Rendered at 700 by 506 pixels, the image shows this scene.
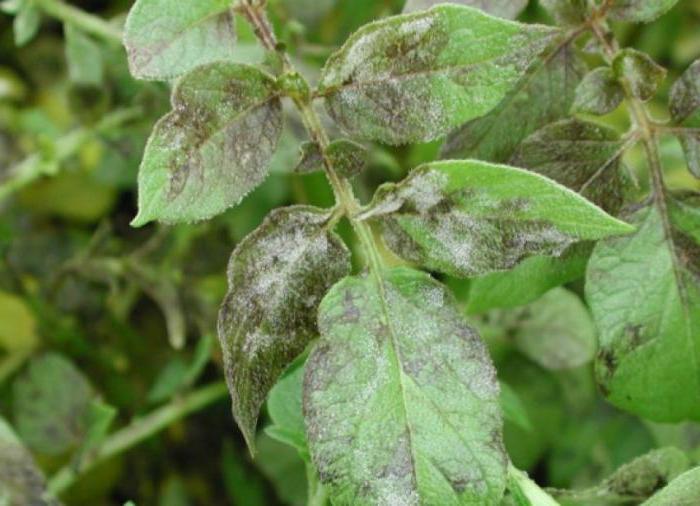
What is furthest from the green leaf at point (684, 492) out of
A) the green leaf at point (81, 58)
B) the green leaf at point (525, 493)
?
the green leaf at point (81, 58)

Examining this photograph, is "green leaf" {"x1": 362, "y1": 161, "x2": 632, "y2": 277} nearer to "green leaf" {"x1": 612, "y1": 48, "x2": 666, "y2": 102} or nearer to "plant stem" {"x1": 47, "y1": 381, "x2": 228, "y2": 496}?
"green leaf" {"x1": 612, "y1": 48, "x2": 666, "y2": 102}

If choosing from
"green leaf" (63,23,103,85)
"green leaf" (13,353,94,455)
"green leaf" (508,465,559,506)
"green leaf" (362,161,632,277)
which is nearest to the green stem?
"green leaf" (63,23,103,85)

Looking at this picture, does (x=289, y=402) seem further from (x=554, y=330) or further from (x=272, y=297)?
(x=554, y=330)

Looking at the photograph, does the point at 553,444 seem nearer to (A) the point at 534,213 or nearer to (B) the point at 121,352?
(B) the point at 121,352

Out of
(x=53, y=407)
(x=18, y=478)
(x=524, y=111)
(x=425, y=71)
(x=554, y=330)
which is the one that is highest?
(x=425, y=71)

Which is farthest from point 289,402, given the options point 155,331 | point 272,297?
point 155,331

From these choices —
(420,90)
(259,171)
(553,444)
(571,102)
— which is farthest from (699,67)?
(553,444)
